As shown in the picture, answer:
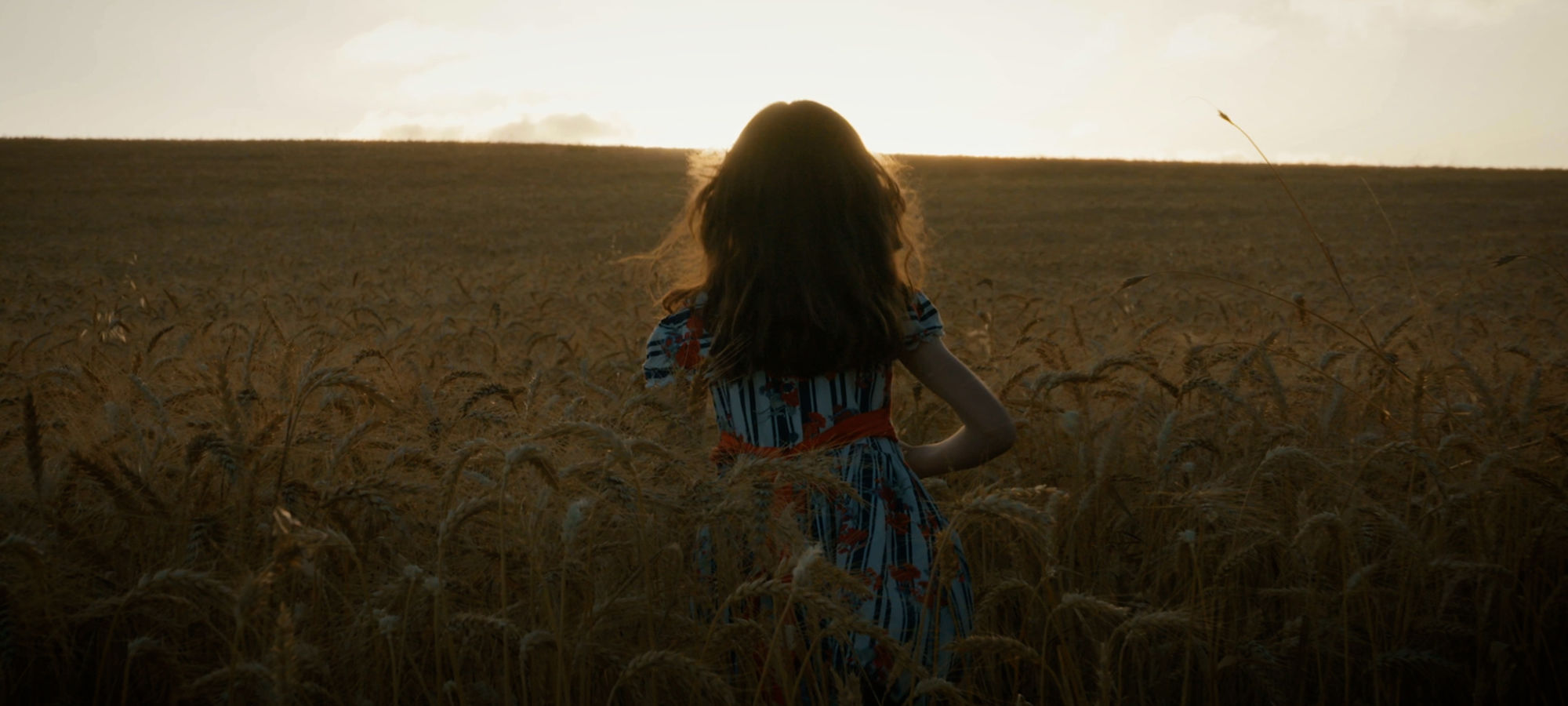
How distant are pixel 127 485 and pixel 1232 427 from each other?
2.43 meters

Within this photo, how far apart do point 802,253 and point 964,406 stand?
439 millimetres

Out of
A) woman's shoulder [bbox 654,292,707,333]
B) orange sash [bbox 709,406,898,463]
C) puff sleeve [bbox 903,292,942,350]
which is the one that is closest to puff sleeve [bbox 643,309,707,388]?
woman's shoulder [bbox 654,292,707,333]

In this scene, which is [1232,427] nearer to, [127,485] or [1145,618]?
[1145,618]

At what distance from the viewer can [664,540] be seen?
1.50m

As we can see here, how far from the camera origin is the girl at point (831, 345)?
1.71m

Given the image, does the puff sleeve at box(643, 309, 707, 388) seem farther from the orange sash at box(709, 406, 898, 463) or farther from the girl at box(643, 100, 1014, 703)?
the orange sash at box(709, 406, 898, 463)

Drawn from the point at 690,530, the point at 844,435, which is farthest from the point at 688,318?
the point at 690,530

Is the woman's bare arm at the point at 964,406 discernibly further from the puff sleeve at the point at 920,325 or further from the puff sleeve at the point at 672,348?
the puff sleeve at the point at 672,348

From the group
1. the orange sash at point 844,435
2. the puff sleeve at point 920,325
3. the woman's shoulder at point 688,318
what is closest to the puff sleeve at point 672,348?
the woman's shoulder at point 688,318

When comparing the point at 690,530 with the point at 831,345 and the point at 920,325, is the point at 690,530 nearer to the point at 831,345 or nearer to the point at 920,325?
the point at 831,345

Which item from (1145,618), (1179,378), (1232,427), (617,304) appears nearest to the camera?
(1145,618)

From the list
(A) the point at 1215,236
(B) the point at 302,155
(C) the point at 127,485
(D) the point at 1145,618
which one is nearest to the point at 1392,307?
(D) the point at 1145,618

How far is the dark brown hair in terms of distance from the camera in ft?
5.59

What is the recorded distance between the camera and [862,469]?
179cm
